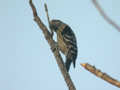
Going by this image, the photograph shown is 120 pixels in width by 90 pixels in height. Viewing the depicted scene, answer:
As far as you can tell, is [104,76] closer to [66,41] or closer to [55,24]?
[66,41]

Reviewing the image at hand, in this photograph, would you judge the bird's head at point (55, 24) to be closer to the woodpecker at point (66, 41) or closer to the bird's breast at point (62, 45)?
the woodpecker at point (66, 41)

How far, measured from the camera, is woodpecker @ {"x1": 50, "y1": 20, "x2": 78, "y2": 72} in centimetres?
996

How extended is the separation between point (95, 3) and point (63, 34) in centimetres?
958

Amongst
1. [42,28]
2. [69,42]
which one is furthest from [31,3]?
[69,42]

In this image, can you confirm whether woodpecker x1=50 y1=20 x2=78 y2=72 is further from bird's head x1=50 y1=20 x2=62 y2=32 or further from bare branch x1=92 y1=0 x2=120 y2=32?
bare branch x1=92 y1=0 x2=120 y2=32

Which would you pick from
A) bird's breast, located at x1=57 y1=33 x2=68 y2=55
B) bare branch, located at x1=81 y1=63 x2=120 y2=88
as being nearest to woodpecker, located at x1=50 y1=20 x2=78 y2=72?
bird's breast, located at x1=57 y1=33 x2=68 y2=55

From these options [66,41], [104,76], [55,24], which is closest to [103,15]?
[104,76]

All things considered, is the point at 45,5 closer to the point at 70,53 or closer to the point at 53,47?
the point at 53,47

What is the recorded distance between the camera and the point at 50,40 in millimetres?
4809

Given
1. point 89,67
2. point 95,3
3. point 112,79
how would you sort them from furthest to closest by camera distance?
point 89,67
point 112,79
point 95,3

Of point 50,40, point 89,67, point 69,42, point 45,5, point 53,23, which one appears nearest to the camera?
point 89,67

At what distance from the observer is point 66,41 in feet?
35.3

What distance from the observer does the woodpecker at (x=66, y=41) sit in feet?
32.7

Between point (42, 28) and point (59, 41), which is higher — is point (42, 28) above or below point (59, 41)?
above
